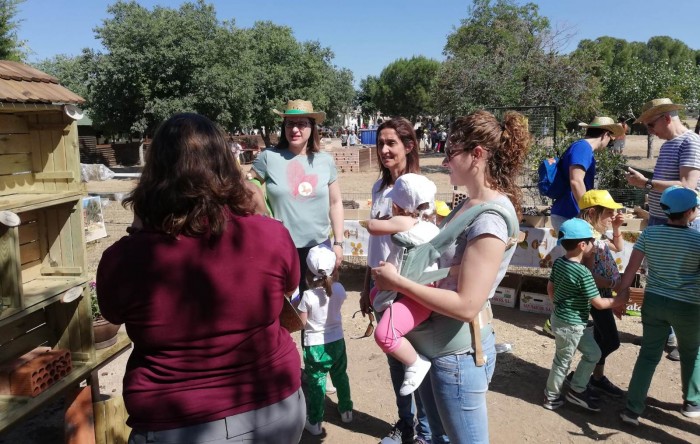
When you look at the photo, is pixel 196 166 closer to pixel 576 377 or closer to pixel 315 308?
pixel 315 308

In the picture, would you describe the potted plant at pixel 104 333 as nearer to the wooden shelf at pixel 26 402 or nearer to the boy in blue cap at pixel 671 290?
the wooden shelf at pixel 26 402

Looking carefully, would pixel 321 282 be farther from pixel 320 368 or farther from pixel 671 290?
pixel 671 290

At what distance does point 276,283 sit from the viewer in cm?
161

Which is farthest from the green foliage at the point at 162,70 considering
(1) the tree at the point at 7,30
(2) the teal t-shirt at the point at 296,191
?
(2) the teal t-shirt at the point at 296,191

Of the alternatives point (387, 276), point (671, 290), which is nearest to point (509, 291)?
point (671, 290)

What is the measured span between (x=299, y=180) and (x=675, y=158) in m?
2.86

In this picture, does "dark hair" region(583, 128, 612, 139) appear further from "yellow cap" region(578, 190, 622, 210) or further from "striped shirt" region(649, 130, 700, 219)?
"yellow cap" region(578, 190, 622, 210)

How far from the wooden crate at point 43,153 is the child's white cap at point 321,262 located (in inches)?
53.0

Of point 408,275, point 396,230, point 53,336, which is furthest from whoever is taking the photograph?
point 53,336

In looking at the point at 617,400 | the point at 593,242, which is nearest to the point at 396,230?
the point at 593,242

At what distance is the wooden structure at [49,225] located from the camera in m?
2.76

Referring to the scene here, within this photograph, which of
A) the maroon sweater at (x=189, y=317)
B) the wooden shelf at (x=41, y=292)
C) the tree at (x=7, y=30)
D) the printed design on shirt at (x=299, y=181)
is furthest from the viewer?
the tree at (x=7, y=30)

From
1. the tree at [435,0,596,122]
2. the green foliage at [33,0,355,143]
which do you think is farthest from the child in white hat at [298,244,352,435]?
the green foliage at [33,0,355,143]

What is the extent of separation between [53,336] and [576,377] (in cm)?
337
